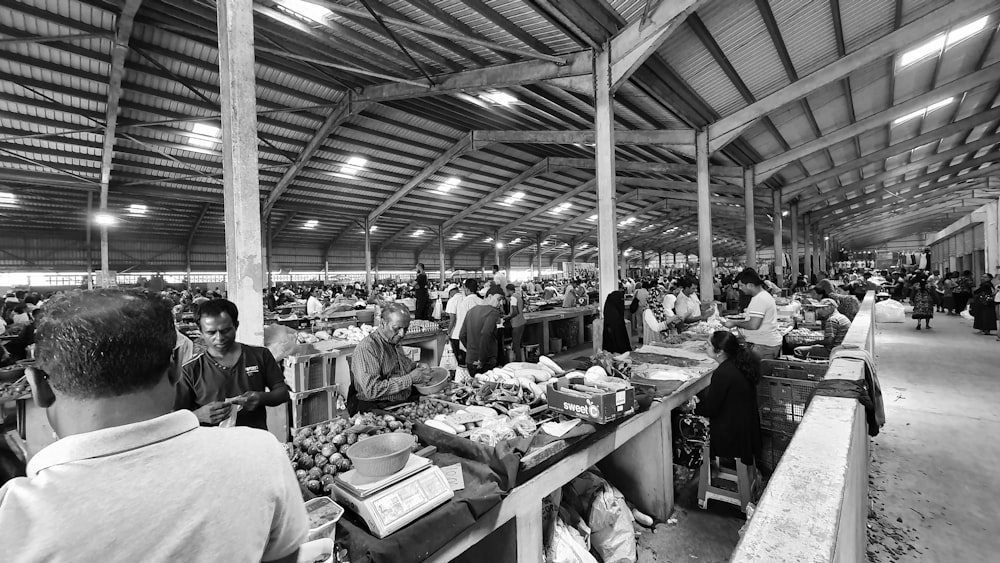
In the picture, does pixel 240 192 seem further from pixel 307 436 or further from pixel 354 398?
pixel 307 436

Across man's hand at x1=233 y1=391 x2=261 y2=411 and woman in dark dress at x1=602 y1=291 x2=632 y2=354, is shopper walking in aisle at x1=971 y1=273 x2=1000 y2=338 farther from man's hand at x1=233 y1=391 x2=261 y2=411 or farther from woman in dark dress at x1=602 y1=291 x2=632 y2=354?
man's hand at x1=233 y1=391 x2=261 y2=411

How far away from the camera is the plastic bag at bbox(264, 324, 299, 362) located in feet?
16.9

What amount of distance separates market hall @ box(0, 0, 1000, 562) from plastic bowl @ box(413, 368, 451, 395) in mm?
51

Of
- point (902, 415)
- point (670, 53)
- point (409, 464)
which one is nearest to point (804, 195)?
point (670, 53)

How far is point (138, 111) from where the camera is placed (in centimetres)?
1027

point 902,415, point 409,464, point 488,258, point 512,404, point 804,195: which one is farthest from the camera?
point 488,258

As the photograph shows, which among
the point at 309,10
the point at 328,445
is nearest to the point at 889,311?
the point at 328,445

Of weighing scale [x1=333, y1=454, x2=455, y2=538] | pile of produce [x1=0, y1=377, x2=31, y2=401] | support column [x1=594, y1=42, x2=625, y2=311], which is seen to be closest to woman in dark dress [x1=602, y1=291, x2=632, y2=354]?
support column [x1=594, y1=42, x2=625, y2=311]

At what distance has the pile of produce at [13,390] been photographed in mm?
4020

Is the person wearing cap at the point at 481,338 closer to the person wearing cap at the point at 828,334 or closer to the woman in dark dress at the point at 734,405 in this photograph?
the woman in dark dress at the point at 734,405

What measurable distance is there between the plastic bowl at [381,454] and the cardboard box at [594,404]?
1251 mm

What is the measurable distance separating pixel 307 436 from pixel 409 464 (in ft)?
2.66

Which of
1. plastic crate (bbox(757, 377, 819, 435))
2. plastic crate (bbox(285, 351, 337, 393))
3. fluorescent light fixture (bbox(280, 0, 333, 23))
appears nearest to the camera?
plastic crate (bbox(757, 377, 819, 435))

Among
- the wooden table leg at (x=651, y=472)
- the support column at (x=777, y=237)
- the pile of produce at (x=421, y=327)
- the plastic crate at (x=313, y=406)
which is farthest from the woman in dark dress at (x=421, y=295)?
the support column at (x=777, y=237)
